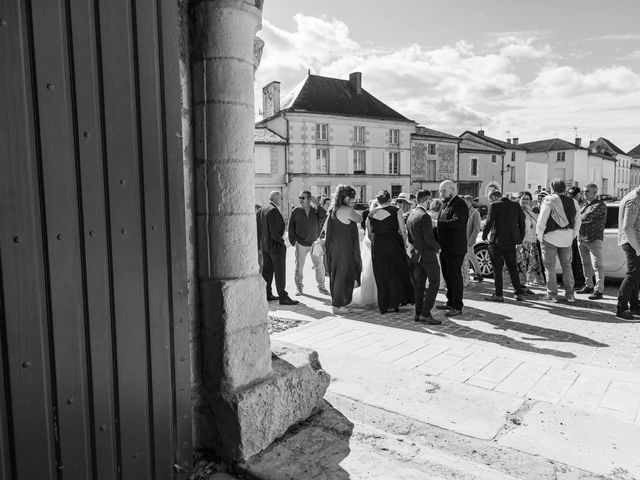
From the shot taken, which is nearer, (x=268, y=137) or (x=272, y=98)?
(x=268, y=137)

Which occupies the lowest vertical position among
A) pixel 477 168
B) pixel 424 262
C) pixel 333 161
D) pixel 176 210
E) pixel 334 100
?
pixel 424 262

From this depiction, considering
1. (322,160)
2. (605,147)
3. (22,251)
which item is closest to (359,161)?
(322,160)

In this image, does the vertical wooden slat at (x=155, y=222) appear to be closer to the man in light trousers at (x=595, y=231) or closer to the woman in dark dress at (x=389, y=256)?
the woman in dark dress at (x=389, y=256)

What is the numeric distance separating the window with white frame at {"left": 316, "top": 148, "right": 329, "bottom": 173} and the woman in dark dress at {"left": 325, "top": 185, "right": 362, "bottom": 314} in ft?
93.6

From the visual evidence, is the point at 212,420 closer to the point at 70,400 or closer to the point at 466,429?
the point at 70,400

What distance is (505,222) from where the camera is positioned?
7754mm

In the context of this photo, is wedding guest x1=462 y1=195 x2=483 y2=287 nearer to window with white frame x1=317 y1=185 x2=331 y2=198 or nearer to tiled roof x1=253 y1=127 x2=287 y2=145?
tiled roof x1=253 y1=127 x2=287 y2=145

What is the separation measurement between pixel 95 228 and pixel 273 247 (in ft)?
20.3

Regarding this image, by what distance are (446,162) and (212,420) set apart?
42068 millimetres

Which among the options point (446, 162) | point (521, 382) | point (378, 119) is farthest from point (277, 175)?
point (521, 382)

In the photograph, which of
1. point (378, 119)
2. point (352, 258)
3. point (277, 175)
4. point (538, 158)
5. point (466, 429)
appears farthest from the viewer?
point (538, 158)

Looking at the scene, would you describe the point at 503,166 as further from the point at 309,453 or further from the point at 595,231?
the point at 309,453

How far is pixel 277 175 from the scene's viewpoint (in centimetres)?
3381

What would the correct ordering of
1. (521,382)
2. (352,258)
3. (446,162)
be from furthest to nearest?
1. (446,162)
2. (352,258)
3. (521,382)
